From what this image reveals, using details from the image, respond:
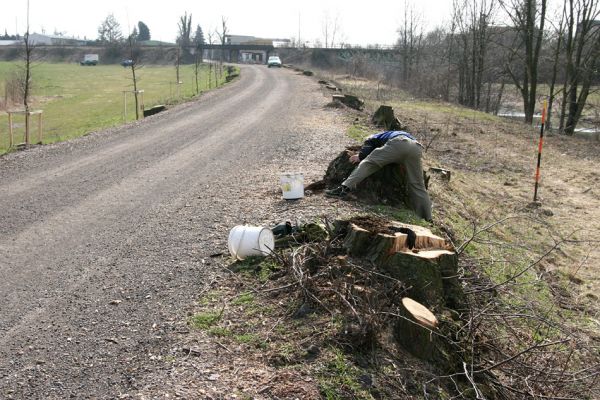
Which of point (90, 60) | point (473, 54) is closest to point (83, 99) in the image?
point (473, 54)

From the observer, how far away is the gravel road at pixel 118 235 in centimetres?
429

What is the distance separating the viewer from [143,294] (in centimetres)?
538

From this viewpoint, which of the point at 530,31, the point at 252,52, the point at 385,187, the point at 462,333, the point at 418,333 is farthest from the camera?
the point at 252,52

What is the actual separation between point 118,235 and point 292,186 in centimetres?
237

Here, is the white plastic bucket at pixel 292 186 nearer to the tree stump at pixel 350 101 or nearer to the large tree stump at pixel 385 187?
the large tree stump at pixel 385 187

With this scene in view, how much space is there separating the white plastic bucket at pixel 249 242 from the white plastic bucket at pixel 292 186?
208 centimetres

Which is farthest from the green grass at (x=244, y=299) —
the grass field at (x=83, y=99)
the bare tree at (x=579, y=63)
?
the bare tree at (x=579, y=63)

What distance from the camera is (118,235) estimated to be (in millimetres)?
7125

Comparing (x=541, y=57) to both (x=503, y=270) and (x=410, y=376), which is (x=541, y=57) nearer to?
(x=503, y=270)

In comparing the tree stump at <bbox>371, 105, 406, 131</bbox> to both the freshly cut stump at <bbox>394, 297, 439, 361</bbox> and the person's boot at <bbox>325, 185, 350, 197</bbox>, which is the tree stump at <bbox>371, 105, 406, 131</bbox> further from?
the freshly cut stump at <bbox>394, 297, 439, 361</bbox>

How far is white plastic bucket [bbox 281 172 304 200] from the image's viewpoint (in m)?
8.04

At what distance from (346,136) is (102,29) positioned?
425 ft

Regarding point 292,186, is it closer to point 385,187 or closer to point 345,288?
point 385,187

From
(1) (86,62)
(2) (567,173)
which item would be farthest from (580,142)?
(1) (86,62)
